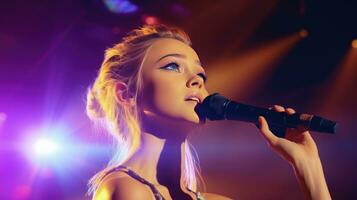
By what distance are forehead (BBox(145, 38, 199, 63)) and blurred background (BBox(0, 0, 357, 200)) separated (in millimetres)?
1682

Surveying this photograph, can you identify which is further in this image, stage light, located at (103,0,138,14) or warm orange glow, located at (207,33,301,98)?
warm orange glow, located at (207,33,301,98)

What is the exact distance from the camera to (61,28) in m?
Result: 3.56

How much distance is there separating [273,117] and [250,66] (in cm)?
261

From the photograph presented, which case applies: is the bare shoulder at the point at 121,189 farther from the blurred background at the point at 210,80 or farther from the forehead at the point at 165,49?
the blurred background at the point at 210,80

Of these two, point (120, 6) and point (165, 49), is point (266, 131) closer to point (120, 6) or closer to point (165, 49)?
point (165, 49)

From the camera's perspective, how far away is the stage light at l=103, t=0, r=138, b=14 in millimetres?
3635

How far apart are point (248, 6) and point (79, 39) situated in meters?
1.47

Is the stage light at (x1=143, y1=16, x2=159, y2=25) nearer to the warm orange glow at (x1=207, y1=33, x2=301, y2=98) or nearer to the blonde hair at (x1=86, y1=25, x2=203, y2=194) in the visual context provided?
the warm orange glow at (x1=207, y1=33, x2=301, y2=98)

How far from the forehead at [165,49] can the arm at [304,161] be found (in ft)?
1.31

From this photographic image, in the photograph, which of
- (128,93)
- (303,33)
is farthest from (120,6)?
(128,93)

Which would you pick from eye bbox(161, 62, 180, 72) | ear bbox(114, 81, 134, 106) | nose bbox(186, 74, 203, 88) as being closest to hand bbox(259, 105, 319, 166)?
nose bbox(186, 74, 203, 88)

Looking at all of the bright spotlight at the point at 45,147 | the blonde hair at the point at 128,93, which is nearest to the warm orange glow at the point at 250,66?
the bright spotlight at the point at 45,147

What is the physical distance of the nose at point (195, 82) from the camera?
5.32 feet

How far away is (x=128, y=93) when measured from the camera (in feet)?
5.69
